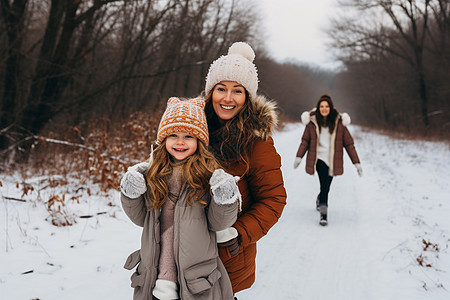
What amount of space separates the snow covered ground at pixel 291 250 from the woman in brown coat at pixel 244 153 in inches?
61.3

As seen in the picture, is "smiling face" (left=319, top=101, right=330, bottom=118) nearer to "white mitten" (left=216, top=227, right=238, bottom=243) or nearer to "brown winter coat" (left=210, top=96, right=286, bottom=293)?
"brown winter coat" (left=210, top=96, right=286, bottom=293)

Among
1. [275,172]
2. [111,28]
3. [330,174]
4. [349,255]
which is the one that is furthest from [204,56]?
[275,172]

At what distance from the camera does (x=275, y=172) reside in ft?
6.20

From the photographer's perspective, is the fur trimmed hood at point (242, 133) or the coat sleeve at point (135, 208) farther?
the fur trimmed hood at point (242, 133)

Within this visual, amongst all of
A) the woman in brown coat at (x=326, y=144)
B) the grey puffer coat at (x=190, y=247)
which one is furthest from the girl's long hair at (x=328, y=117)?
the grey puffer coat at (x=190, y=247)

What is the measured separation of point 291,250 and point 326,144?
2.20 meters

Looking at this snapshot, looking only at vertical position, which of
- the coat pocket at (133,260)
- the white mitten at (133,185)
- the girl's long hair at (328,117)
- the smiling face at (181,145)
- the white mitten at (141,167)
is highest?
the girl's long hair at (328,117)

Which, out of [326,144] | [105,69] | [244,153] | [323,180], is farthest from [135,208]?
[105,69]

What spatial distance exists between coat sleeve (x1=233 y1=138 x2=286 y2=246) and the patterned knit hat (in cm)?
36

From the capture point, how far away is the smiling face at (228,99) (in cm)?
201

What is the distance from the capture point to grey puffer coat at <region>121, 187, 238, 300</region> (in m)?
1.58

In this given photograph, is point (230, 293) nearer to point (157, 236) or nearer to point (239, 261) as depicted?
point (239, 261)

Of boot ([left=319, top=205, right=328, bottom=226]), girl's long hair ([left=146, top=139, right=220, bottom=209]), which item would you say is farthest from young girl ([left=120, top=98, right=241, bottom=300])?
boot ([left=319, top=205, right=328, bottom=226])

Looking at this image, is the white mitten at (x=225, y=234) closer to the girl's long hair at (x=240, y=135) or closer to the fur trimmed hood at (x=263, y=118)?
the girl's long hair at (x=240, y=135)
